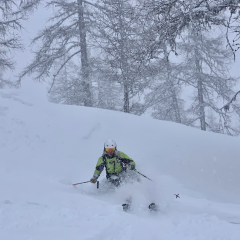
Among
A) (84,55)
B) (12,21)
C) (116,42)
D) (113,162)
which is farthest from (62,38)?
(113,162)

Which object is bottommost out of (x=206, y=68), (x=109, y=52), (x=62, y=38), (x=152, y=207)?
(x=152, y=207)

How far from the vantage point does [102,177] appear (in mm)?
7863

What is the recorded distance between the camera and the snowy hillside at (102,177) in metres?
3.72

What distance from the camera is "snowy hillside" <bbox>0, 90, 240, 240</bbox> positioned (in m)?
3.72

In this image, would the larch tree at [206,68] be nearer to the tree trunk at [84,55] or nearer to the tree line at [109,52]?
the tree line at [109,52]

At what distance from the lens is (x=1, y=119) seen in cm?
895

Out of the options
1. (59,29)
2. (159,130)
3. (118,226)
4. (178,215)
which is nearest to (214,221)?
(178,215)

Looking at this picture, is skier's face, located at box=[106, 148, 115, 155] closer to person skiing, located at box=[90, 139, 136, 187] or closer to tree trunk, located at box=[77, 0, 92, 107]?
person skiing, located at box=[90, 139, 136, 187]

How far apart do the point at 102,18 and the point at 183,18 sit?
8373mm

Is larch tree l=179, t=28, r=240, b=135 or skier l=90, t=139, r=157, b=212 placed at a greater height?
larch tree l=179, t=28, r=240, b=135

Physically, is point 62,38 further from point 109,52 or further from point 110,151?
point 110,151

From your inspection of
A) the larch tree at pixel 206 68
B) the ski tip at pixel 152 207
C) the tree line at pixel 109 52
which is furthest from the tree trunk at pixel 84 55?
the ski tip at pixel 152 207

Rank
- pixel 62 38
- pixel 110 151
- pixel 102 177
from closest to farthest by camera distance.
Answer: pixel 110 151
pixel 102 177
pixel 62 38

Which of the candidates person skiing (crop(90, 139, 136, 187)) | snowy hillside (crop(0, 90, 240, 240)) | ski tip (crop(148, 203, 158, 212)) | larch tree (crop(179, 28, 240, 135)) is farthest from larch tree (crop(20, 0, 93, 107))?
ski tip (crop(148, 203, 158, 212))
